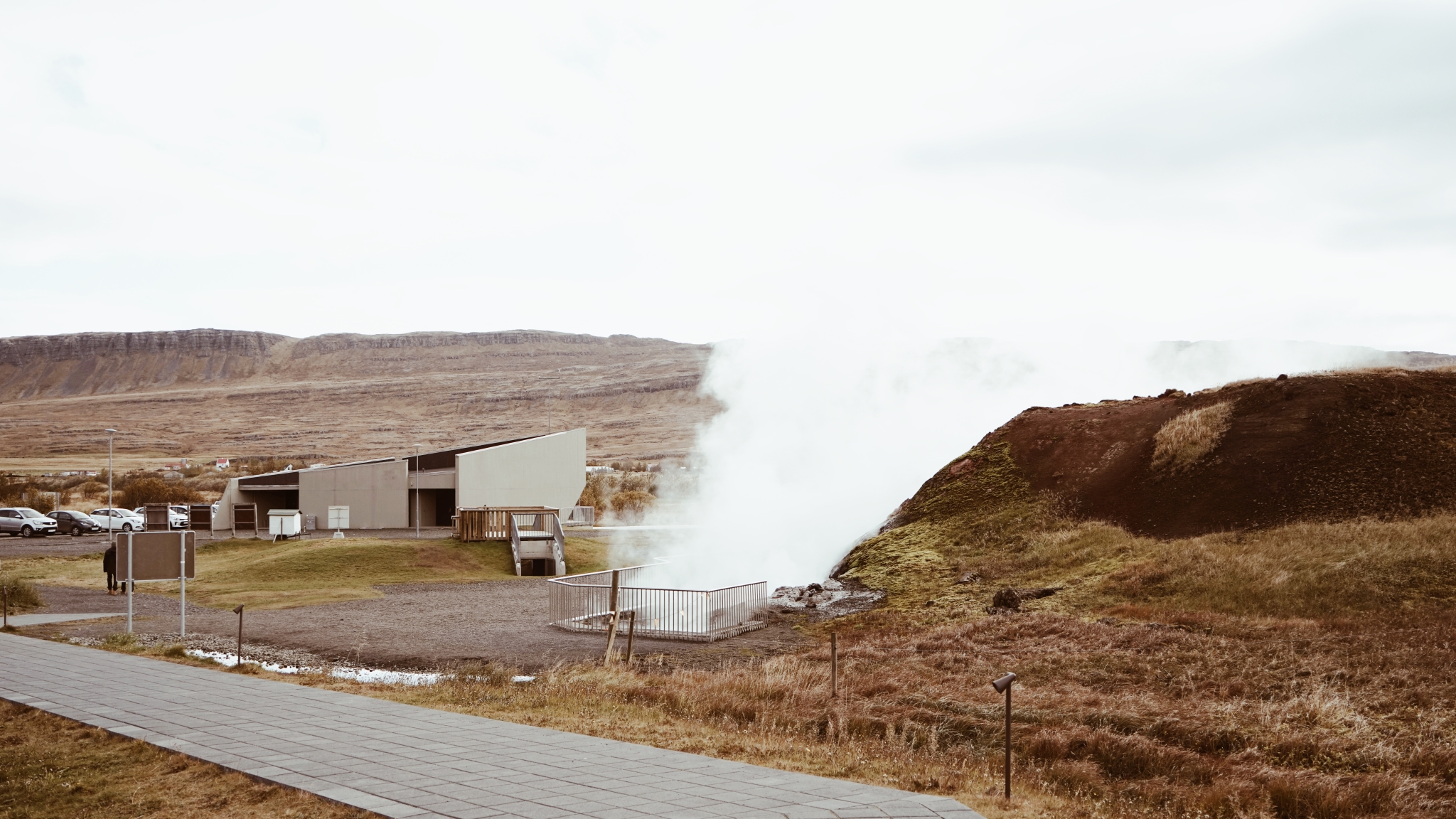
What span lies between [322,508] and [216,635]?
34.0 metres

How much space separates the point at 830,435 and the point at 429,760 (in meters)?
32.9

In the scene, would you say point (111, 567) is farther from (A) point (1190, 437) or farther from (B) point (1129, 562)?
(A) point (1190, 437)

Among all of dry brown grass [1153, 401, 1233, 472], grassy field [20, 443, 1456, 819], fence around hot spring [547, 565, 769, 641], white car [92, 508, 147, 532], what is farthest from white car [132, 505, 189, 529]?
dry brown grass [1153, 401, 1233, 472]

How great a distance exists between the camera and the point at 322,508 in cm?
5419

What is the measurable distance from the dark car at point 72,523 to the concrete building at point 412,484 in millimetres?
6703

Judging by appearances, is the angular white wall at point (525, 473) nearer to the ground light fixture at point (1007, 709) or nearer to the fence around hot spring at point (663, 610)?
the fence around hot spring at point (663, 610)

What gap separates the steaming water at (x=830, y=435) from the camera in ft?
119

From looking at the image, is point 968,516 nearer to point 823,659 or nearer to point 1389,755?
point 823,659

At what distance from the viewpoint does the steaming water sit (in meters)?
36.3

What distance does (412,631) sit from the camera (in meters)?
23.0

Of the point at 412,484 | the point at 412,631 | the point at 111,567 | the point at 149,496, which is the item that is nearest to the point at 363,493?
the point at 412,484

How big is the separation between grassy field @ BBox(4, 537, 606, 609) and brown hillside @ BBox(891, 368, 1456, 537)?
1644 centimetres

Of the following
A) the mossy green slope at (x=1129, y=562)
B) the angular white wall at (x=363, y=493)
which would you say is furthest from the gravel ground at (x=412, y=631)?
the angular white wall at (x=363, y=493)

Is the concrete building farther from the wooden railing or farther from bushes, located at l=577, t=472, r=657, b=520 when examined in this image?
bushes, located at l=577, t=472, r=657, b=520
